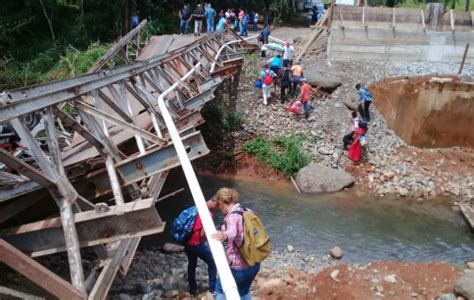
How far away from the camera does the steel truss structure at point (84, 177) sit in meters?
3.80

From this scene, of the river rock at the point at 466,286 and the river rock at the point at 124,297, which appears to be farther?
the river rock at the point at 466,286

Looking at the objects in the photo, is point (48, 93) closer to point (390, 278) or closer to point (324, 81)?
point (390, 278)

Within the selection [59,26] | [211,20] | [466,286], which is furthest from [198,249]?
[59,26]

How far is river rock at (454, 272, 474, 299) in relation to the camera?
694cm

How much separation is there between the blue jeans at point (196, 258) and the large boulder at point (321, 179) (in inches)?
244

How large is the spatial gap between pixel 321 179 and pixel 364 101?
3.70 meters

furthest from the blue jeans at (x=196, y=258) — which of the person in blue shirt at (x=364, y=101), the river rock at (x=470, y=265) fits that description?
the person in blue shirt at (x=364, y=101)

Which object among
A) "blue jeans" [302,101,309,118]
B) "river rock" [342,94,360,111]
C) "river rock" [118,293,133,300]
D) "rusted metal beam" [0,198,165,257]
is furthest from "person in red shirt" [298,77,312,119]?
"rusted metal beam" [0,198,165,257]

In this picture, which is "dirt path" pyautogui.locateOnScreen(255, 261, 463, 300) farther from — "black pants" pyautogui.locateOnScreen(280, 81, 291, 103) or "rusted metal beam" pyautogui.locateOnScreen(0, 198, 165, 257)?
"black pants" pyautogui.locateOnScreen(280, 81, 291, 103)

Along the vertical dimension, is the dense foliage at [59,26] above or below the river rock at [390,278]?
above

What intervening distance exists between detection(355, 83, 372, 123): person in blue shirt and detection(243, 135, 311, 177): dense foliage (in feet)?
7.98

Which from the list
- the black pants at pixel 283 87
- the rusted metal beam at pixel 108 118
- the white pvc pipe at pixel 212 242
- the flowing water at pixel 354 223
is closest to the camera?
the white pvc pipe at pixel 212 242

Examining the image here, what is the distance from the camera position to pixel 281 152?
43.9 feet

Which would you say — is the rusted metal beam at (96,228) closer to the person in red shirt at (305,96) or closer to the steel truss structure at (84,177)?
the steel truss structure at (84,177)
